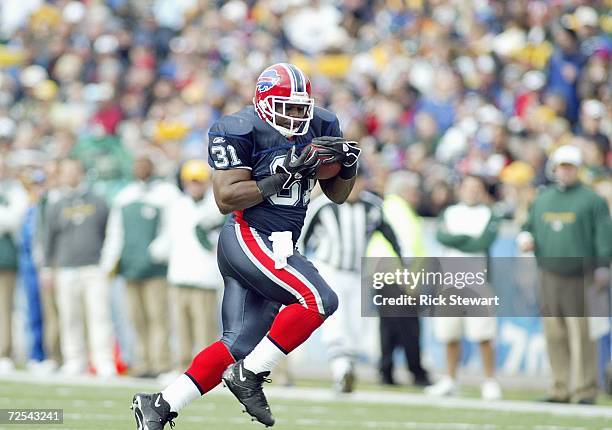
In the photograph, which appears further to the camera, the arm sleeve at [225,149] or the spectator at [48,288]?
the spectator at [48,288]

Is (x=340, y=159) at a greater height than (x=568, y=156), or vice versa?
(x=568, y=156)

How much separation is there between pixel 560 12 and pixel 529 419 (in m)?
7.20

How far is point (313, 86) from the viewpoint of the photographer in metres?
16.7

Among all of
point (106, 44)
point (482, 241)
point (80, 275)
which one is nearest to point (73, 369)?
point (80, 275)

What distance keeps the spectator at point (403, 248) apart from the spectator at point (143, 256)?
78.5 inches

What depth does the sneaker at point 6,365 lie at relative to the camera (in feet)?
43.8

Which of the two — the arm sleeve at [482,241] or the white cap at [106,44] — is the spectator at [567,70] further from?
the white cap at [106,44]

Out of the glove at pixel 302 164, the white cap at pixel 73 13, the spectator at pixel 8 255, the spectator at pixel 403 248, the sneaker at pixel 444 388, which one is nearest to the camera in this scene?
the glove at pixel 302 164

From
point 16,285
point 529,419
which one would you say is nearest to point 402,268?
point 529,419

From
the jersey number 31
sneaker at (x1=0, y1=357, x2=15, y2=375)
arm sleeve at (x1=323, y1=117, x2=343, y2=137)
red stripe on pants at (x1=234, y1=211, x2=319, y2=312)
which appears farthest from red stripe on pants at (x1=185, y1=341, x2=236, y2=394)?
sneaker at (x1=0, y1=357, x2=15, y2=375)

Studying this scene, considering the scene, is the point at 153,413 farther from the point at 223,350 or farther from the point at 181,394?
the point at 223,350

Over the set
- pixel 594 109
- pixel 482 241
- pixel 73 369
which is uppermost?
pixel 594 109

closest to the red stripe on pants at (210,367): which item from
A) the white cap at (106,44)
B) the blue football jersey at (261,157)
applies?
the blue football jersey at (261,157)

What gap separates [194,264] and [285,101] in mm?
5303
